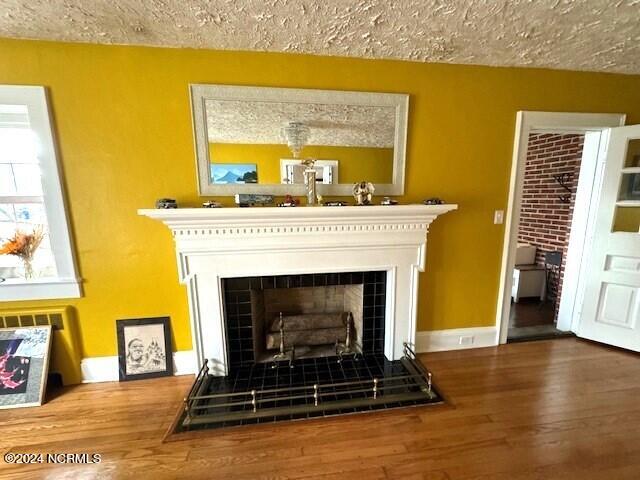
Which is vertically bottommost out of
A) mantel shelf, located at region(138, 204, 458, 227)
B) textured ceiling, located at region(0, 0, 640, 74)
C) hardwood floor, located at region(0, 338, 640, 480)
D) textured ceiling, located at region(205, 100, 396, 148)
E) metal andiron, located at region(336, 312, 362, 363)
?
hardwood floor, located at region(0, 338, 640, 480)

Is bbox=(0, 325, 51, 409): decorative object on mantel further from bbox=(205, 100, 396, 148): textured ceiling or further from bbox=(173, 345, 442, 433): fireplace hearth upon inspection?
bbox=(205, 100, 396, 148): textured ceiling

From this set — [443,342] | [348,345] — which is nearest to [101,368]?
[348,345]

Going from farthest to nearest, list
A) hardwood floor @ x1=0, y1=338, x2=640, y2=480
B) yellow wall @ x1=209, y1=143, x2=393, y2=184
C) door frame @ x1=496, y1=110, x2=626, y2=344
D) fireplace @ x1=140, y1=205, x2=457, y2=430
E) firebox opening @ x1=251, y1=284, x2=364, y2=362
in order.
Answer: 1. firebox opening @ x1=251, y1=284, x2=364, y2=362
2. door frame @ x1=496, y1=110, x2=626, y2=344
3. yellow wall @ x1=209, y1=143, x2=393, y2=184
4. fireplace @ x1=140, y1=205, x2=457, y2=430
5. hardwood floor @ x1=0, y1=338, x2=640, y2=480

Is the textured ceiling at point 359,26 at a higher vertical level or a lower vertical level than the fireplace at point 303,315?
higher

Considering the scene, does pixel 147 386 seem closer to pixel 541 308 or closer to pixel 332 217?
pixel 332 217

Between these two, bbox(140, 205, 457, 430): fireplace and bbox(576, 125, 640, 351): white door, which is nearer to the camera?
bbox(140, 205, 457, 430): fireplace

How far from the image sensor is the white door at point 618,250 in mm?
2127

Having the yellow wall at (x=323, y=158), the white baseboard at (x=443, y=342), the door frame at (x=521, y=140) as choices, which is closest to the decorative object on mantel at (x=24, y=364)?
the white baseboard at (x=443, y=342)

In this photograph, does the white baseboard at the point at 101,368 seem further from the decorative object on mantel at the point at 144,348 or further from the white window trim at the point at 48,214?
the white window trim at the point at 48,214

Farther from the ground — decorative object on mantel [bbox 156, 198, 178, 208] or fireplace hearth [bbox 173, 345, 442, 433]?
decorative object on mantel [bbox 156, 198, 178, 208]

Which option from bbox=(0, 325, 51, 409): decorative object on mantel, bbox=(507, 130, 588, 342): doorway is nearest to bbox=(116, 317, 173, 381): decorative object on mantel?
bbox=(0, 325, 51, 409): decorative object on mantel

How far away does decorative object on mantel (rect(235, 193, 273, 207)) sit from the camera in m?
1.77

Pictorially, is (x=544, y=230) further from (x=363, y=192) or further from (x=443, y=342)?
(x=363, y=192)

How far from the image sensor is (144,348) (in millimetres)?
1970
